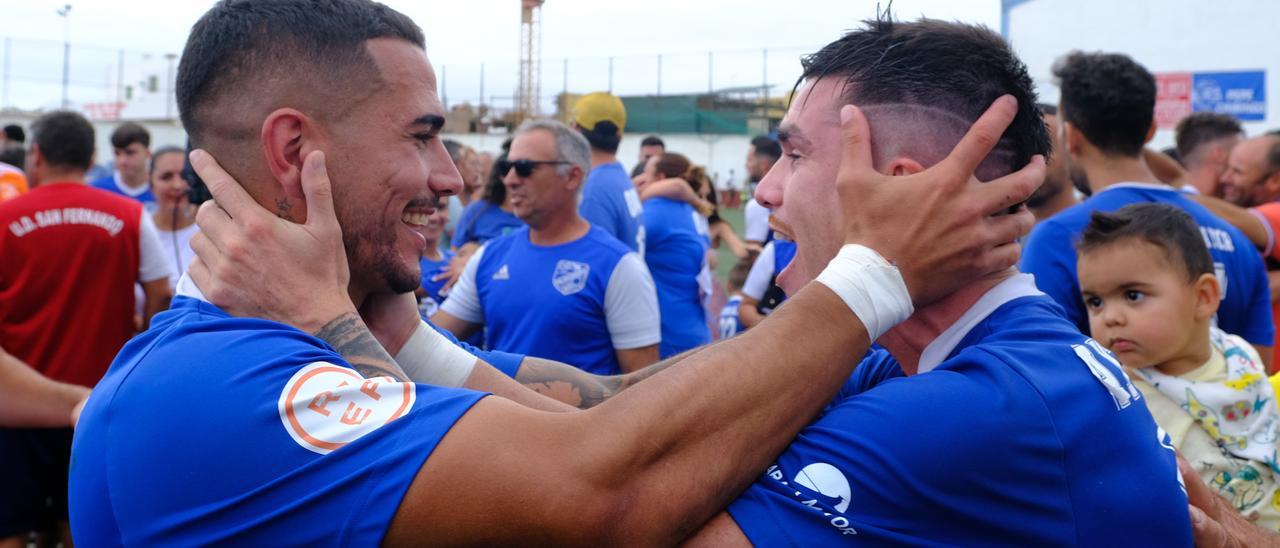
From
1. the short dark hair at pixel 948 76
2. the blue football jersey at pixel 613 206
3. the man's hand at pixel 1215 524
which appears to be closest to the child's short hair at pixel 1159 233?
the man's hand at pixel 1215 524

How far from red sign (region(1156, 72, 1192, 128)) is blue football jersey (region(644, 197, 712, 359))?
12485 mm

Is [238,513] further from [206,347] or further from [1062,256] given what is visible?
[1062,256]

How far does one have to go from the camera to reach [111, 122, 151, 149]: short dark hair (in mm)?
9234

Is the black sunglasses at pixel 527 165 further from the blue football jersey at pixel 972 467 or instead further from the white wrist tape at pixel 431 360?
the blue football jersey at pixel 972 467

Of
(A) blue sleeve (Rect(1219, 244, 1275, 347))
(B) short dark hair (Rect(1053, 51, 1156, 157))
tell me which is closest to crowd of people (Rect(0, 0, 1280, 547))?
(A) blue sleeve (Rect(1219, 244, 1275, 347))

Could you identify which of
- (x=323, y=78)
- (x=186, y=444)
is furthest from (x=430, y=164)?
(x=186, y=444)

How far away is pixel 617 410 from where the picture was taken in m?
1.71

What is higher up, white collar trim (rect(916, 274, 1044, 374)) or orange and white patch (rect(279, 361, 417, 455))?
white collar trim (rect(916, 274, 1044, 374))

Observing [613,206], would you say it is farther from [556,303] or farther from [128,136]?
[128,136]

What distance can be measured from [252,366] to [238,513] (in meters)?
0.25

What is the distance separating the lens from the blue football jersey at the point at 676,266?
7188mm

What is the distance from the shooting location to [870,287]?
5.94 ft

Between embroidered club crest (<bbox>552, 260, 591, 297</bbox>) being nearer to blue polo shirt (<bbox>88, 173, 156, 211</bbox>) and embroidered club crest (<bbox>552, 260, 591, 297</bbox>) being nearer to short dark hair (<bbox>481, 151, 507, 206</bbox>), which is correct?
short dark hair (<bbox>481, 151, 507, 206</bbox>)

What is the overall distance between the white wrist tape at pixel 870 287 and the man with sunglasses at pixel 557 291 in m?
3.60
